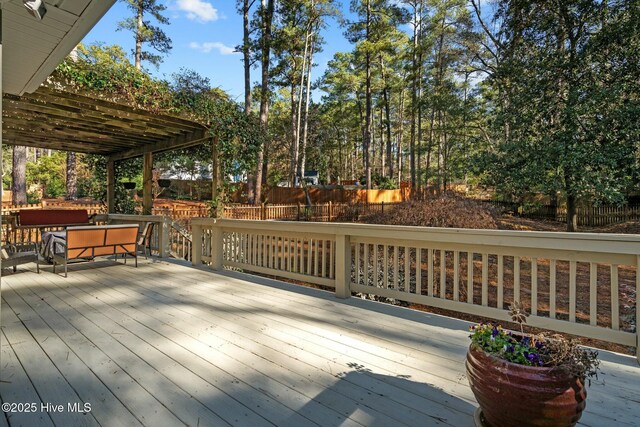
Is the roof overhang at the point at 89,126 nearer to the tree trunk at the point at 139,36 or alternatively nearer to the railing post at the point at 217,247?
the railing post at the point at 217,247

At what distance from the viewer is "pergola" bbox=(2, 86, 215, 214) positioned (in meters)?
4.46

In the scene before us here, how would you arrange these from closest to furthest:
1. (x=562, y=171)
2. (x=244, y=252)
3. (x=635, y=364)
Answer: (x=635, y=364) < (x=244, y=252) < (x=562, y=171)

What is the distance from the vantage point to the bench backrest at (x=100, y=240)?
4512 millimetres

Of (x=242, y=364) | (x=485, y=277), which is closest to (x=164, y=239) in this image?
(x=242, y=364)

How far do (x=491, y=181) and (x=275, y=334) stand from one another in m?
9.06

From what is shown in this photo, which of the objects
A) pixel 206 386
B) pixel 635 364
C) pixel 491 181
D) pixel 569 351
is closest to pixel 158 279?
pixel 206 386

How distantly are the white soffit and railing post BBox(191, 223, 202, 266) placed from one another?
2.80 m

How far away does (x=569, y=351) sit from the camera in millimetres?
1311

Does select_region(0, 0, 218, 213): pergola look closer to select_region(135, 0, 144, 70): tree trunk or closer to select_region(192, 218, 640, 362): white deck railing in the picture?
select_region(192, 218, 640, 362): white deck railing

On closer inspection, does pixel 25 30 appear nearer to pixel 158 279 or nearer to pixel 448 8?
pixel 158 279

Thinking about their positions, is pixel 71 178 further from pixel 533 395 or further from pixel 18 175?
pixel 533 395

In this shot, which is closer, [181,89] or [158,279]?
[158,279]

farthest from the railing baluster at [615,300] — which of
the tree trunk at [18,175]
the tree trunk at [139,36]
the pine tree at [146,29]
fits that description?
the tree trunk at [139,36]

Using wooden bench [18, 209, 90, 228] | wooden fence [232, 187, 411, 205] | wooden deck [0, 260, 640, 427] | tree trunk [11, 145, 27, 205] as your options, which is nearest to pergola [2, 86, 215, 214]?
wooden bench [18, 209, 90, 228]
